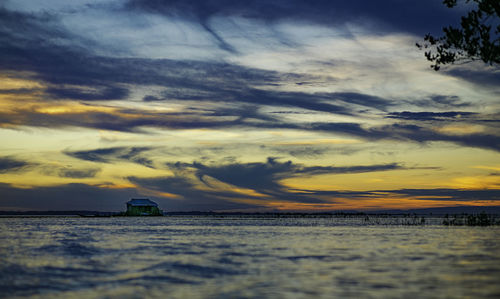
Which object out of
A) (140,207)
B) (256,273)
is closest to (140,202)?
(140,207)

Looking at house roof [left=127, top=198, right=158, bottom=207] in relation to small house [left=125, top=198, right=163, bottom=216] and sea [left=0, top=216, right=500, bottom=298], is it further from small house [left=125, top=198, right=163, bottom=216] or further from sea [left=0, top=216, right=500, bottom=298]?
sea [left=0, top=216, right=500, bottom=298]

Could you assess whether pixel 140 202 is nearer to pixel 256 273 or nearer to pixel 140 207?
pixel 140 207

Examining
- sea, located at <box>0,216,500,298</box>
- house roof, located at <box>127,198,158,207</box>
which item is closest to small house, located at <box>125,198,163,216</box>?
house roof, located at <box>127,198,158,207</box>

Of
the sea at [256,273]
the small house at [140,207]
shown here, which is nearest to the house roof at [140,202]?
the small house at [140,207]

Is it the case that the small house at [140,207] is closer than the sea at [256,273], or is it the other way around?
the sea at [256,273]

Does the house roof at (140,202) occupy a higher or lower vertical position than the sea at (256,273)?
higher

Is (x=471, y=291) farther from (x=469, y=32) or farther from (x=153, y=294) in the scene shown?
(x=469, y=32)

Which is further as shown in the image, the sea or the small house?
the small house

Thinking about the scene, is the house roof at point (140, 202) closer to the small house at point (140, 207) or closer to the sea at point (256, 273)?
the small house at point (140, 207)

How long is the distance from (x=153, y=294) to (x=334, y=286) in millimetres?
6976

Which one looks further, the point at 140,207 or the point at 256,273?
the point at 140,207

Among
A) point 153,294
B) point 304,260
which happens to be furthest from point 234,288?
point 304,260

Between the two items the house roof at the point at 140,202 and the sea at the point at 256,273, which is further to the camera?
the house roof at the point at 140,202

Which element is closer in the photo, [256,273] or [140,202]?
[256,273]
